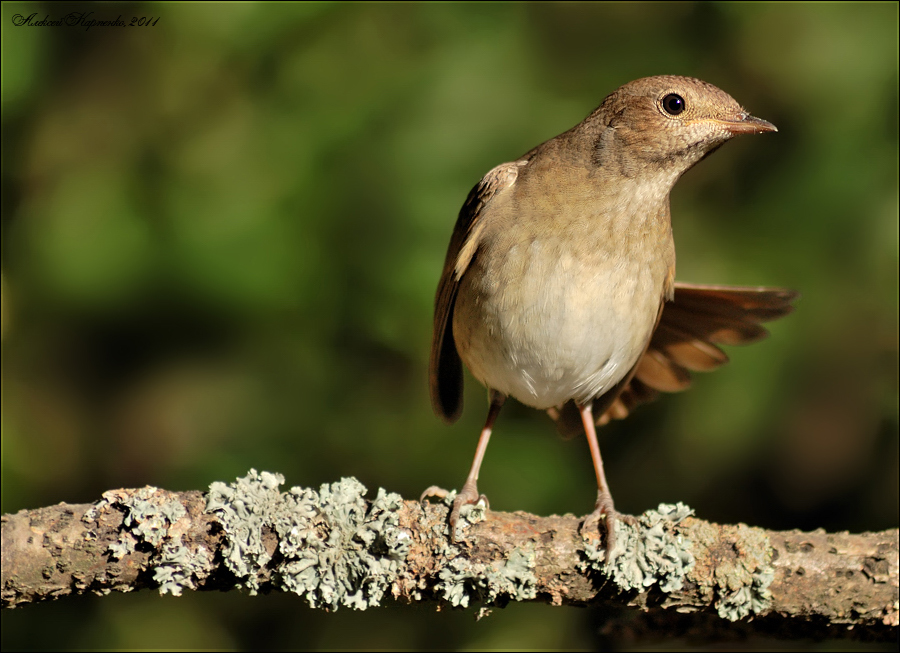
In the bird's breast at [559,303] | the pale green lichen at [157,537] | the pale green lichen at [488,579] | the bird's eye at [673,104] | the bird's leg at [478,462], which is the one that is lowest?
the pale green lichen at [488,579]

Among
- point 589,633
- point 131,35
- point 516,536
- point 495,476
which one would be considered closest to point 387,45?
point 131,35

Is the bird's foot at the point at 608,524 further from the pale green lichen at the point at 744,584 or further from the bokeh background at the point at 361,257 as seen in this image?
the bokeh background at the point at 361,257

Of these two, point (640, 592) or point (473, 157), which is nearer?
point (640, 592)

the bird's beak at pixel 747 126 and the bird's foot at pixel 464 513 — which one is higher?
the bird's beak at pixel 747 126

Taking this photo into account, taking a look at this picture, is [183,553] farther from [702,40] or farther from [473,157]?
[702,40]

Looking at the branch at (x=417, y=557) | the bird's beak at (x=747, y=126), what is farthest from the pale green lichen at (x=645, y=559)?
the bird's beak at (x=747, y=126)

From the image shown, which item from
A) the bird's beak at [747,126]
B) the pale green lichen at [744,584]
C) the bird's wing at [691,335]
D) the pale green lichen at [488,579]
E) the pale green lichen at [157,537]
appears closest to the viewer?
the pale green lichen at [157,537]
